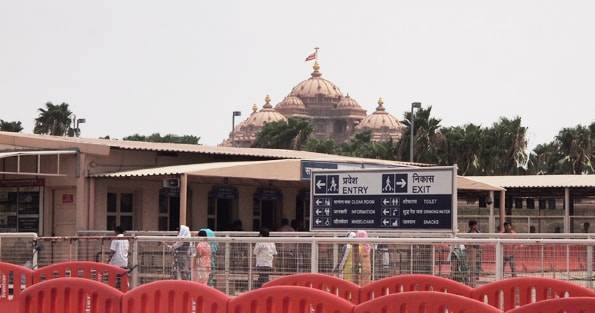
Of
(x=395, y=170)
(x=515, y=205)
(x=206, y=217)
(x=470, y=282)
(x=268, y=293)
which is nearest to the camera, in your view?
(x=268, y=293)

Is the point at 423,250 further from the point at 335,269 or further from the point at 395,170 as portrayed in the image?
the point at 395,170

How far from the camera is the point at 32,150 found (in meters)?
31.4

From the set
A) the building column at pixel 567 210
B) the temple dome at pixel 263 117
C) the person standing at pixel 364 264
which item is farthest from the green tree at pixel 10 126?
the temple dome at pixel 263 117

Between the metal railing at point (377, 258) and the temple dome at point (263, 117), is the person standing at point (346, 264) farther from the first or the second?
the temple dome at point (263, 117)

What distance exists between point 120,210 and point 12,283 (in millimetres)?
17816

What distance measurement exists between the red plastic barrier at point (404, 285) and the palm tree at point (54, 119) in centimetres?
9225

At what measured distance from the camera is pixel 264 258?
18.8 m

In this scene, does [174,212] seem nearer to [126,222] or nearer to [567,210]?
[126,222]

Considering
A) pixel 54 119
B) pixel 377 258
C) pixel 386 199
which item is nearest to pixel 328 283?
pixel 377 258

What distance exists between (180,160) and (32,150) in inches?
223

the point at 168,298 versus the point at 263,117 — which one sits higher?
the point at 263,117

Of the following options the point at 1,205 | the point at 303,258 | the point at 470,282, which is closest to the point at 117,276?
the point at 303,258

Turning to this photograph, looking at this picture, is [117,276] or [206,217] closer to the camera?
[117,276]

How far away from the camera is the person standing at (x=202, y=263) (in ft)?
62.7
